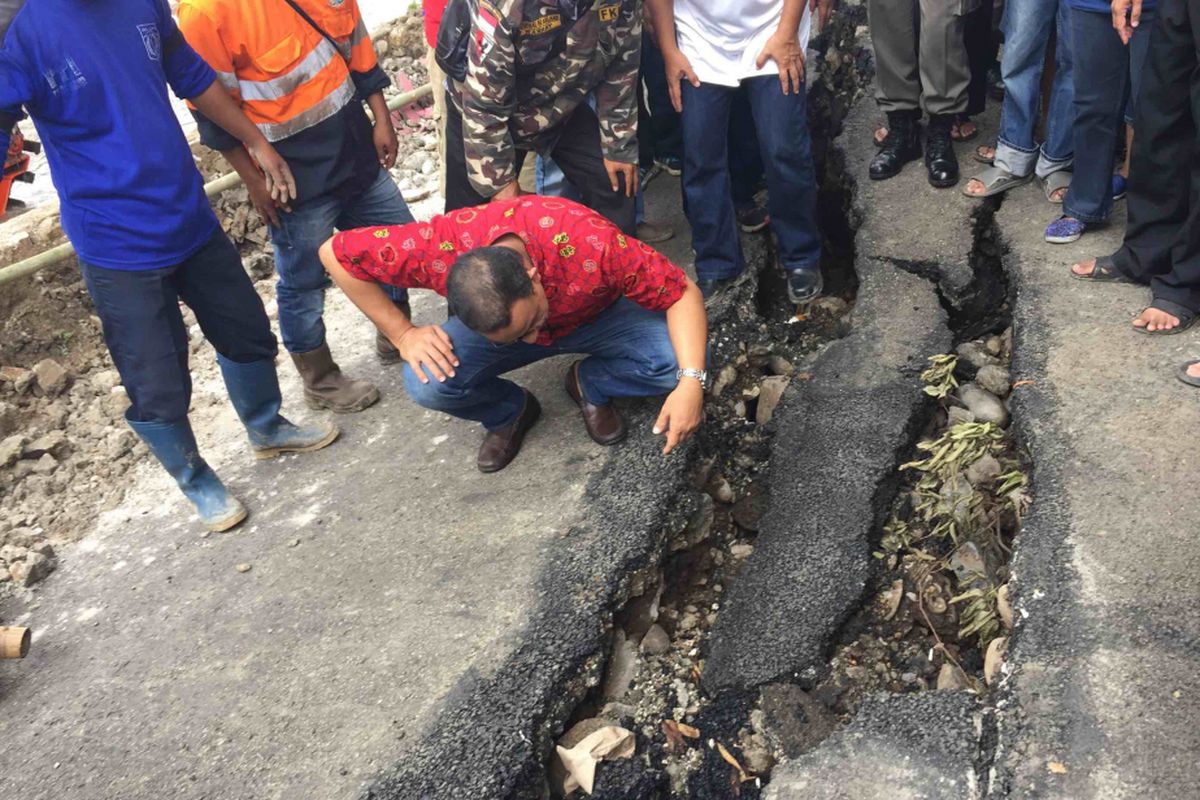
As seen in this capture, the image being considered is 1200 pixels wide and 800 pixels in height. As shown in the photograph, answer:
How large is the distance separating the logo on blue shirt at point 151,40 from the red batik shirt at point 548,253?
653 millimetres

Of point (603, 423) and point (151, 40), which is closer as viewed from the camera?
point (151, 40)

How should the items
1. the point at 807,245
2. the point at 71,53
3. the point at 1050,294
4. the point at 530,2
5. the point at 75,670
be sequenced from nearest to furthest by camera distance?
the point at 71,53, the point at 75,670, the point at 530,2, the point at 1050,294, the point at 807,245

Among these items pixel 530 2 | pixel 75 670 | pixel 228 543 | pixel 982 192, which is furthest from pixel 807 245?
pixel 75 670

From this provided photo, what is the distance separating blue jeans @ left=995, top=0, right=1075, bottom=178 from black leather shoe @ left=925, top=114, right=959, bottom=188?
0.56 feet

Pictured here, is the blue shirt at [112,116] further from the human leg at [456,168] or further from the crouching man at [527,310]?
the human leg at [456,168]

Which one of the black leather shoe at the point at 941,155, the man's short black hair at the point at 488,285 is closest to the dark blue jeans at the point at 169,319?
the man's short black hair at the point at 488,285

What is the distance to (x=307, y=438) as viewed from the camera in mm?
3176

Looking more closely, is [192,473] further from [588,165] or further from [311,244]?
[588,165]

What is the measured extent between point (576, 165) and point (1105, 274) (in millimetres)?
1717

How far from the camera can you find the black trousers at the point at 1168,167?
104 inches

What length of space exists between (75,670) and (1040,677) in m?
2.36

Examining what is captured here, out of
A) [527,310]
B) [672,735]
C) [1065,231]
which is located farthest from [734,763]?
[1065,231]

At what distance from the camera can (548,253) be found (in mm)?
2564

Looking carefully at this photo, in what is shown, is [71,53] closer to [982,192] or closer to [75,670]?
[75,670]
